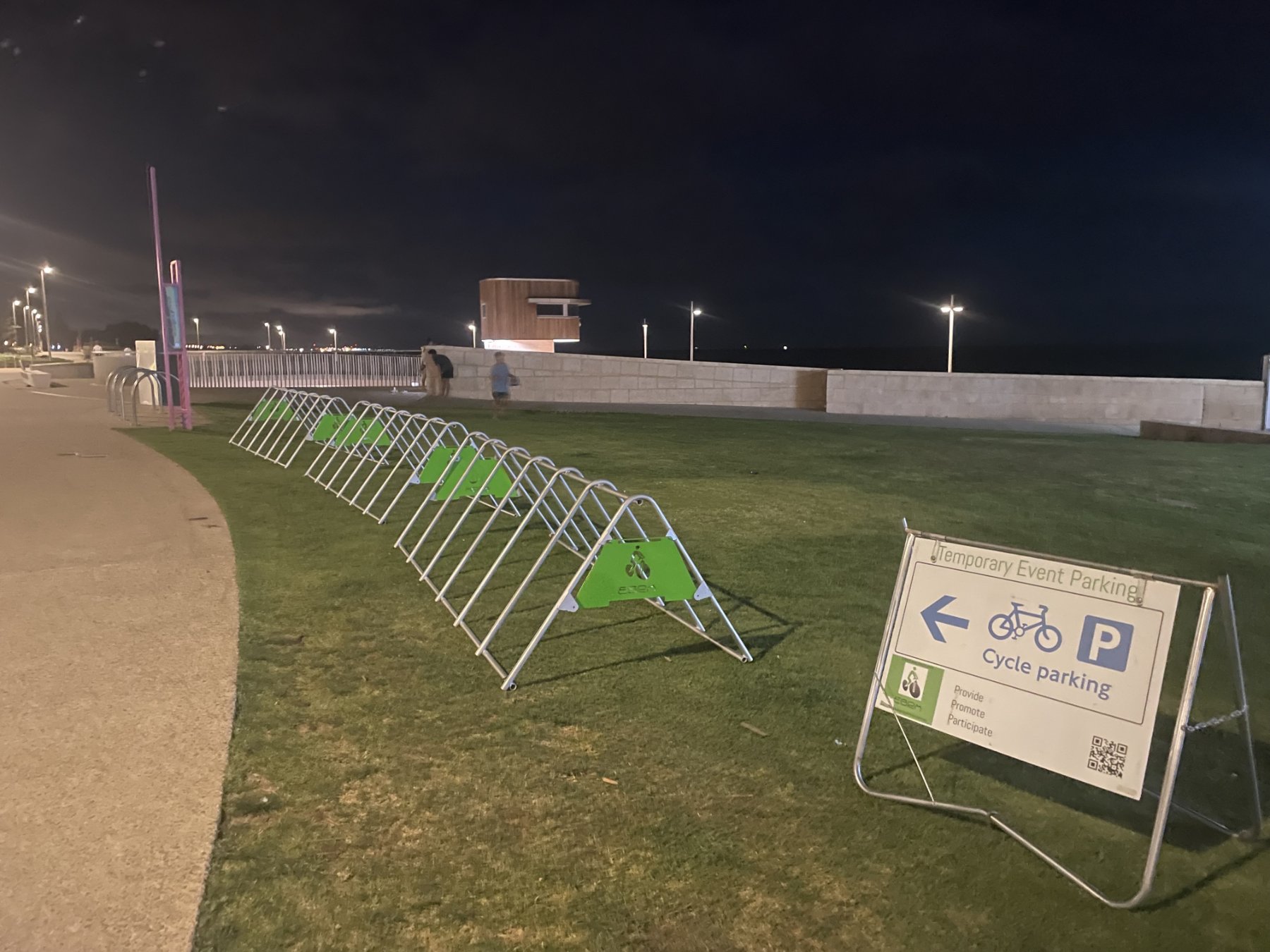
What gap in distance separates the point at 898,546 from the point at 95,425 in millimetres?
15058

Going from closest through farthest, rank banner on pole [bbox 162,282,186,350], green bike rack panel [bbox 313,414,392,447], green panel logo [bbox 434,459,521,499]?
green panel logo [bbox 434,459,521,499] → green bike rack panel [bbox 313,414,392,447] → banner on pole [bbox 162,282,186,350]

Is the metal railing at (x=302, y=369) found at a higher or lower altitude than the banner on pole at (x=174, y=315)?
lower

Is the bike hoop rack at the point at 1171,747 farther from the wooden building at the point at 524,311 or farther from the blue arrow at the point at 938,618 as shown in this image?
the wooden building at the point at 524,311

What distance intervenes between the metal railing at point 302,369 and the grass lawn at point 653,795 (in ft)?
72.6

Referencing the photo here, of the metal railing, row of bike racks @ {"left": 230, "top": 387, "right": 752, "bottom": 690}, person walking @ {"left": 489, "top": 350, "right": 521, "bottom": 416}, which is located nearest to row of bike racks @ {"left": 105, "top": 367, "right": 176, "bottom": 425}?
the metal railing

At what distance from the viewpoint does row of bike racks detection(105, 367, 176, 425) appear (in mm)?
17141

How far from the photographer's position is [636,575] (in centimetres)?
446

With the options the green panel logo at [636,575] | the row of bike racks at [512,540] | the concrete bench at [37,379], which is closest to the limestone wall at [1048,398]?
the row of bike racks at [512,540]

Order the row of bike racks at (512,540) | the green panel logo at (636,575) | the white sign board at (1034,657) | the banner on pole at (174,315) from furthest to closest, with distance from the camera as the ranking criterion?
the banner on pole at (174,315), the row of bike racks at (512,540), the green panel logo at (636,575), the white sign board at (1034,657)

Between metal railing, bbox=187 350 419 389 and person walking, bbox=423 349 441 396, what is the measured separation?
16.0 ft

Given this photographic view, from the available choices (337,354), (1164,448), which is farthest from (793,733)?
(337,354)

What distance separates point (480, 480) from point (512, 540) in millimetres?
1771

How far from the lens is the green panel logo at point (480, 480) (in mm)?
6430

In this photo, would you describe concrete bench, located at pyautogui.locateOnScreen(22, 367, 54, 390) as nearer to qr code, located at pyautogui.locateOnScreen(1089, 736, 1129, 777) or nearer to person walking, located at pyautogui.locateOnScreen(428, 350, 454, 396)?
person walking, located at pyautogui.locateOnScreen(428, 350, 454, 396)
